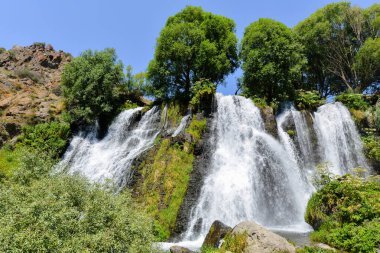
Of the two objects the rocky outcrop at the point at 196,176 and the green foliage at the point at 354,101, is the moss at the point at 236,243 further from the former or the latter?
the green foliage at the point at 354,101

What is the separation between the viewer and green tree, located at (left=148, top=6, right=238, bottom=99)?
3354 cm

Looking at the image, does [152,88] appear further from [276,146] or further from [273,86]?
[276,146]

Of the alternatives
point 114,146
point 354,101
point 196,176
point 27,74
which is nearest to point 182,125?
point 114,146

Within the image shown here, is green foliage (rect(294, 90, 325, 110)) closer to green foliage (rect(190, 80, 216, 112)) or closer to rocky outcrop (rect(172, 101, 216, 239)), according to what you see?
green foliage (rect(190, 80, 216, 112))

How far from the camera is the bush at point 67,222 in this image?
7730 millimetres

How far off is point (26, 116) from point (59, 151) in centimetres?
726

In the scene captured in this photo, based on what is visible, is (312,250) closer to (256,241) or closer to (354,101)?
(256,241)

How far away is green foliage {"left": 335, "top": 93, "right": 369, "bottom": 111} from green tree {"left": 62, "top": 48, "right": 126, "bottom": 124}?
23.0 m

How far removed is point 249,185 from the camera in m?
21.3

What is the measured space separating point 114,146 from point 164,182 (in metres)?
10.7

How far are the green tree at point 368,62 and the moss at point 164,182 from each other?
24.5m

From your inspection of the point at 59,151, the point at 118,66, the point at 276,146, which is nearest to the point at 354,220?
the point at 276,146

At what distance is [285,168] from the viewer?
76.3 ft

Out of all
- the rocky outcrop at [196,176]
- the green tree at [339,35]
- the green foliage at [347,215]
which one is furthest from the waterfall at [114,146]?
the green tree at [339,35]
